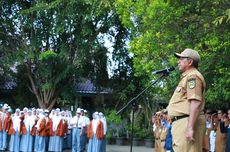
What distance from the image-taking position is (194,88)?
505cm

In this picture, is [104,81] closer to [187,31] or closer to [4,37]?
[4,37]

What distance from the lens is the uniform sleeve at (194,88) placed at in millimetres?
4996

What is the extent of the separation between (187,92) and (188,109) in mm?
197

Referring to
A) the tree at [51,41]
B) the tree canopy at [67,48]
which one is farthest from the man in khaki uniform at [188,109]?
the tree at [51,41]

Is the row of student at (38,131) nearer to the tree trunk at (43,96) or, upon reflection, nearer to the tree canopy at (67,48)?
the tree canopy at (67,48)

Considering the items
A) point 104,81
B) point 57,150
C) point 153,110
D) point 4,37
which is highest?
point 4,37

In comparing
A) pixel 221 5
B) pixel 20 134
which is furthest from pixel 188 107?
pixel 20 134

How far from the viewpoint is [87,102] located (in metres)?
29.8

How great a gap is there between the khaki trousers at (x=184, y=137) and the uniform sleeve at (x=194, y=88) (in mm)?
286

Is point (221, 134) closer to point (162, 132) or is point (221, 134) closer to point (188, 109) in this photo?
point (162, 132)

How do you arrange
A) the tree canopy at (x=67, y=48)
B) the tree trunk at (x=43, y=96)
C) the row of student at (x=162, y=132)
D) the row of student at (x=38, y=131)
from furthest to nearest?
the tree trunk at (x=43, y=96) < the tree canopy at (x=67, y=48) < the row of student at (x=38, y=131) < the row of student at (x=162, y=132)

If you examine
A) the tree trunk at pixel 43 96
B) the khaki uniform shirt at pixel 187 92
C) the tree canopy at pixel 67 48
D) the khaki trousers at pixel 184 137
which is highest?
the tree canopy at pixel 67 48

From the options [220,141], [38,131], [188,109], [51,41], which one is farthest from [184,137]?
[51,41]

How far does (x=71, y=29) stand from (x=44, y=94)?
419 cm
